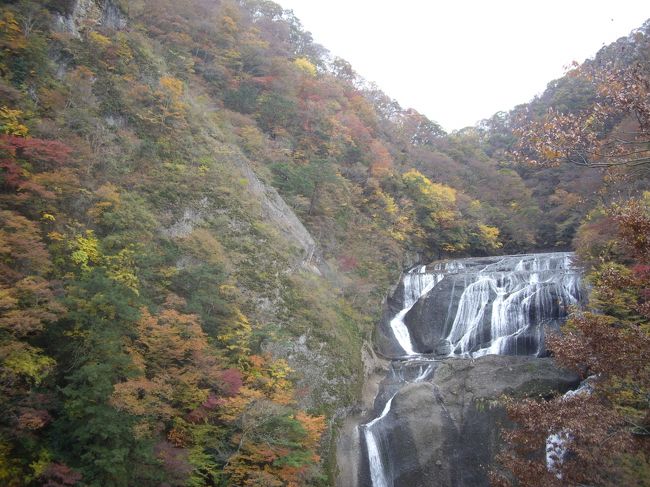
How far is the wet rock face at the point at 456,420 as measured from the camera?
14.3 m

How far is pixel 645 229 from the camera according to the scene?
6074mm

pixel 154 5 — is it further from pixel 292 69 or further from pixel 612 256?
pixel 612 256

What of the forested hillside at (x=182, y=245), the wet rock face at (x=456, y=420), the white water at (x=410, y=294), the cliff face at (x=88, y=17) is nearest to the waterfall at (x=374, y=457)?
the wet rock face at (x=456, y=420)

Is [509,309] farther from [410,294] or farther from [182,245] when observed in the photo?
[182,245]

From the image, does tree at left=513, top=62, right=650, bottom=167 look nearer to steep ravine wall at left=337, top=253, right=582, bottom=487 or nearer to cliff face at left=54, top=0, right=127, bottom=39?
steep ravine wall at left=337, top=253, right=582, bottom=487

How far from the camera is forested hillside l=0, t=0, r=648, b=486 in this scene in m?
8.60

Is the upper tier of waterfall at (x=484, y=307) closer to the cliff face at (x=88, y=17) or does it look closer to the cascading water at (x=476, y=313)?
the cascading water at (x=476, y=313)

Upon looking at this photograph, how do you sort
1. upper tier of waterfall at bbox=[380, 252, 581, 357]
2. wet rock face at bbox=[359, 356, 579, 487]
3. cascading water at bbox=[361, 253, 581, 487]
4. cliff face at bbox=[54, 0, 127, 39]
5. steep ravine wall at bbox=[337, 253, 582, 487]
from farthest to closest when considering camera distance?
upper tier of waterfall at bbox=[380, 252, 581, 357] < cascading water at bbox=[361, 253, 581, 487] < cliff face at bbox=[54, 0, 127, 39] < steep ravine wall at bbox=[337, 253, 582, 487] < wet rock face at bbox=[359, 356, 579, 487]

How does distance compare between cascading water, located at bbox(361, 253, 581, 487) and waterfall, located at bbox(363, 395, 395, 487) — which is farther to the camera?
cascading water, located at bbox(361, 253, 581, 487)

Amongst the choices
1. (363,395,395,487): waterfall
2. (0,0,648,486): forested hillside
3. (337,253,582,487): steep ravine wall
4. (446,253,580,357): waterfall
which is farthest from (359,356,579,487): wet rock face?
(446,253,580,357): waterfall

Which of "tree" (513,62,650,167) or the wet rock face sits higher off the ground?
"tree" (513,62,650,167)

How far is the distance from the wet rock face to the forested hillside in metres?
2.28

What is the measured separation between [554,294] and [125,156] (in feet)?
A: 67.2

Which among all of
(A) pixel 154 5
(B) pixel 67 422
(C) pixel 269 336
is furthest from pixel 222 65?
(B) pixel 67 422
